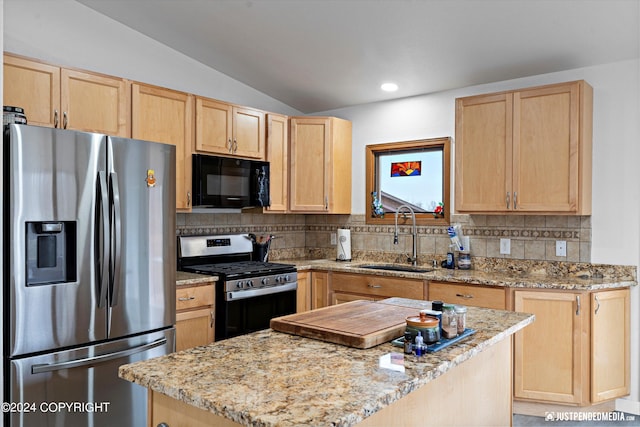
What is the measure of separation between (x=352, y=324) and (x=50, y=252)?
62.6 inches

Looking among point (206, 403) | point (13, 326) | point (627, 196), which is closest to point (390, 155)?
point (627, 196)

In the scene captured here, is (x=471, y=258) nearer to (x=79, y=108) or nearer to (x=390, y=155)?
(x=390, y=155)

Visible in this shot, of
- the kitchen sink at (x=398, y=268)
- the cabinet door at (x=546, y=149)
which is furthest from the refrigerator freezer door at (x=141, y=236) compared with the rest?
the cabinet door at (x=546, y=149)

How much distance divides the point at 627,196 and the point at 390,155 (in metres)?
1.93

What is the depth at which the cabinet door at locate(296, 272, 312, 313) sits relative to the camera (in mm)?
4105

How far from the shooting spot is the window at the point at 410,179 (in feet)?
13.8

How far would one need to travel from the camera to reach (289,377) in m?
1.33

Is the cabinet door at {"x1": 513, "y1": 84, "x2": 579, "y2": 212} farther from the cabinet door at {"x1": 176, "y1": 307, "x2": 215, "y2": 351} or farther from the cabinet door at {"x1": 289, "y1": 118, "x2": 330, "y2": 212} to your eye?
the cabinet door at {"x1": 176, "y1": 307, "x2": 215, "y2": 351}

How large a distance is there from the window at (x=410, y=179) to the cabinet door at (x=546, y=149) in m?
Result: 0.78

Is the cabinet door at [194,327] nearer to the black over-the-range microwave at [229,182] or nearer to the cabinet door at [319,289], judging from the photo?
the black over-the-range microwave at [229,182]

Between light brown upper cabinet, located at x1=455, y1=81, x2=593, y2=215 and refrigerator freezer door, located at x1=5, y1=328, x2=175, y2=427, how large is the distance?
2.48m

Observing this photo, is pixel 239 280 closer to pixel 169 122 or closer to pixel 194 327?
pixel 194 327

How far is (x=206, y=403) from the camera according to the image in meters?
1.17

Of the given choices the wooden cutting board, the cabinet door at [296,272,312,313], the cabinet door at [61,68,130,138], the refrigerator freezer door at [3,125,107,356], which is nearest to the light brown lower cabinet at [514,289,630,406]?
the wooden cutting board
